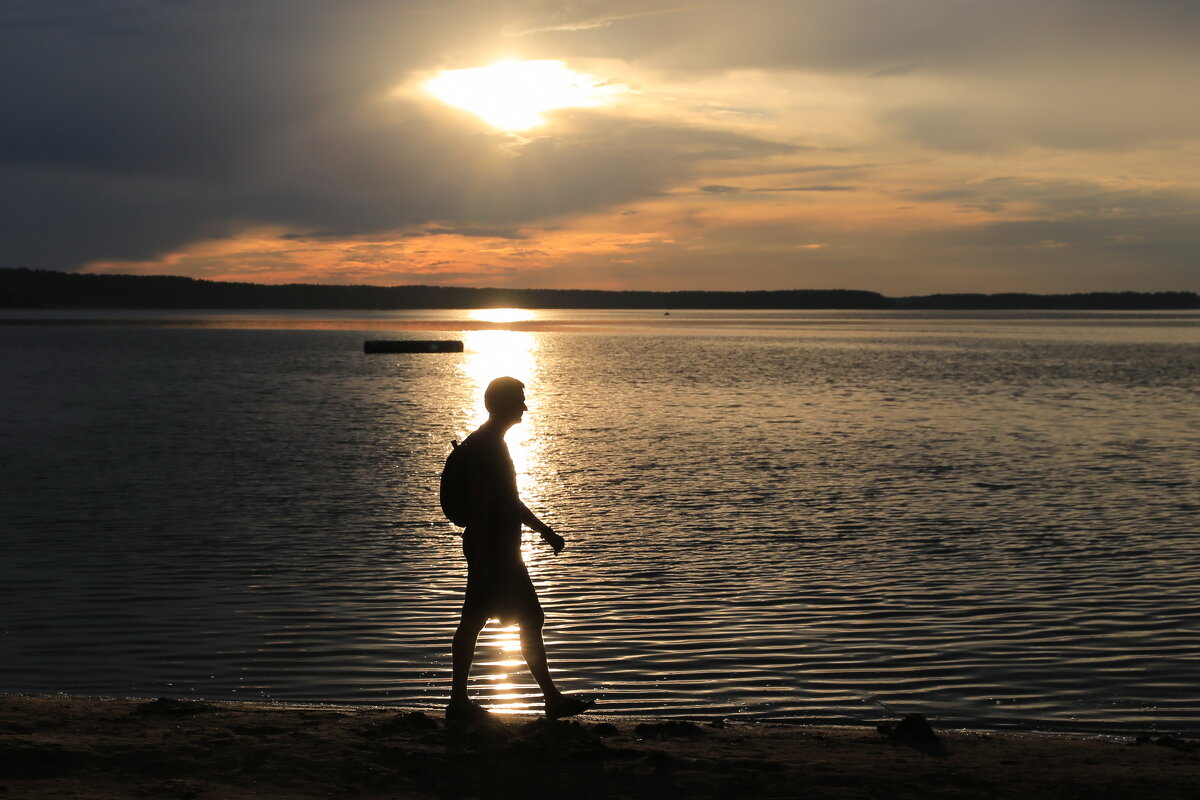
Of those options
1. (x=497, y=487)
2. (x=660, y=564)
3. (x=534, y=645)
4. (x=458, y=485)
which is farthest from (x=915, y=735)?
(x=660, y=564)

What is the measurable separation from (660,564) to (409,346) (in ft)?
248

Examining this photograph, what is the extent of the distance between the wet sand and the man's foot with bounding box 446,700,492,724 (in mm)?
112

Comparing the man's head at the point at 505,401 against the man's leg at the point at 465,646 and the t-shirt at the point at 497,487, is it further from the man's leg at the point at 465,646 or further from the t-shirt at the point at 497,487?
the man's leg at the point at 465,646

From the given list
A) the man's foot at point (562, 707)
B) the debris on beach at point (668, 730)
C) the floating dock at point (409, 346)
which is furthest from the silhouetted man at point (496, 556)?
the floating dock at point (409, 346)

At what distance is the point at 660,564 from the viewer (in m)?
13.0

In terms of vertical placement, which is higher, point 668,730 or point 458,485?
point 458,485

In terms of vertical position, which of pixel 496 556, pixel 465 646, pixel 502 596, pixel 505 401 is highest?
pixel 505 401

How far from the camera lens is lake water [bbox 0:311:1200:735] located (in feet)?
28.4

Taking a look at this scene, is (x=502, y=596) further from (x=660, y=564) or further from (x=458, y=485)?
(x=660, y=564)

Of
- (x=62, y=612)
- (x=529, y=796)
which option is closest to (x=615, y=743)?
(x=529, y=796)

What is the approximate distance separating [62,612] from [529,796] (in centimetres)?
640

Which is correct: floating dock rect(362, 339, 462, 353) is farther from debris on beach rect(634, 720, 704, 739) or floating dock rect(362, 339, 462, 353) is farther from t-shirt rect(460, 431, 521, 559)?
debris on beach rect(634, 720, 704, 739)

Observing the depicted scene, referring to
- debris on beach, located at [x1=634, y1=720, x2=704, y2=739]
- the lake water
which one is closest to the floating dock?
the lake water

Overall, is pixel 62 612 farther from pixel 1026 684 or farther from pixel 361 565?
pixel 1026 684
